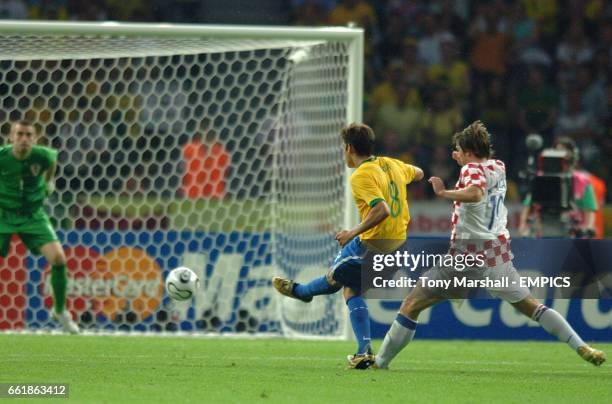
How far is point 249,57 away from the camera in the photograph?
11.4 meters

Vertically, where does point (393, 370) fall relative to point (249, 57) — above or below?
below

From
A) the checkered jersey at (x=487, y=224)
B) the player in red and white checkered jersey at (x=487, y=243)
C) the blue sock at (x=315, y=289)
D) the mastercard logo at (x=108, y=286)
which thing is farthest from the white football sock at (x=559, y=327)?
the mastercard logo at (x=108, y=286)

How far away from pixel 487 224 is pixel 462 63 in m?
9.19

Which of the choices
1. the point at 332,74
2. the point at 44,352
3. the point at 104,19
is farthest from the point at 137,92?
the point at 104,19

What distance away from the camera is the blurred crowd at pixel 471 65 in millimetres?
15547

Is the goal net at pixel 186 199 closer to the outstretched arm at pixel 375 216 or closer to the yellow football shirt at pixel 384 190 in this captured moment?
the yellow football shirt at pixel 384 190

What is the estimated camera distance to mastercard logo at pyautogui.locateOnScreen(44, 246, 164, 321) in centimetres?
1111

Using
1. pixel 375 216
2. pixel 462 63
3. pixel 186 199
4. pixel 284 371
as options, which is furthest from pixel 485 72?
pixel 284 371

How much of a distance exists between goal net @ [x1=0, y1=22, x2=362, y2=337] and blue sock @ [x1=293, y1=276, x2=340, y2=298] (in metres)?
2.39

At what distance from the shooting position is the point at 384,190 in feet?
25.8

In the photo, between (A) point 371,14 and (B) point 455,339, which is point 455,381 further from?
(A) point 371,14

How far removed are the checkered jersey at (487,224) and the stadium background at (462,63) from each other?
7077mm

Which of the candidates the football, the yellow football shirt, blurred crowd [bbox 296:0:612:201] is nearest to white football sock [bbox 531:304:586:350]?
the yellow football shirt

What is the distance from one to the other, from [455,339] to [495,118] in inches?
227
